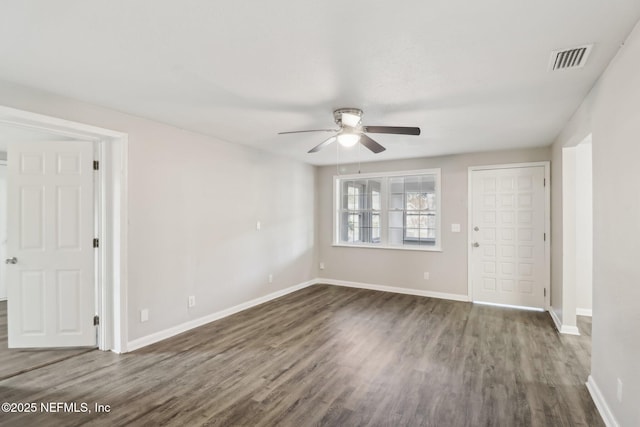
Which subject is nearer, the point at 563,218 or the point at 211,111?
the point at 211,111

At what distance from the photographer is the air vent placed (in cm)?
196

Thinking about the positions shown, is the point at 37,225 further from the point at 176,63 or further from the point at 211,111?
the point at 176,63

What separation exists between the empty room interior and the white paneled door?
2 cm

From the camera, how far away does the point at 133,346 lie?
3.27 metres

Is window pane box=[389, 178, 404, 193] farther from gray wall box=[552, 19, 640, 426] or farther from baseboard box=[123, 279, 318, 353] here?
gray wall box=[552, 19, 640, 426]

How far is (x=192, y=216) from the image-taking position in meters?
3.92

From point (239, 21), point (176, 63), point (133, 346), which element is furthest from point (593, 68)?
point (133, 346)

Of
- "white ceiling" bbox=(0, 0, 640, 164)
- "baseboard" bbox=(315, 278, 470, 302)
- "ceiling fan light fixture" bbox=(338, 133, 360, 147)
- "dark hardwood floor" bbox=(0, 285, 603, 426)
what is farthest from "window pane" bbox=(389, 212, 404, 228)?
"ceiling fan light fixture" bbox=(338, 133, 360, 147)

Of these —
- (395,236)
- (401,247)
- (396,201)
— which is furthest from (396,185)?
(401,247)

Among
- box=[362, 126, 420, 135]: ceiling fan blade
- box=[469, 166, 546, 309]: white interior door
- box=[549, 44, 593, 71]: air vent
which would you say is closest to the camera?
box=[549, 44, 593, 71]: air vent

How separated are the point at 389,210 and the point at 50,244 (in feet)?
16.2

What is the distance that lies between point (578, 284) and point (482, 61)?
13.6ft

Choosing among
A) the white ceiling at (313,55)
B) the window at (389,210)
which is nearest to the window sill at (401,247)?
the window at (389,210)

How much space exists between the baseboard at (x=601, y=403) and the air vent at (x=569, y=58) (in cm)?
235
